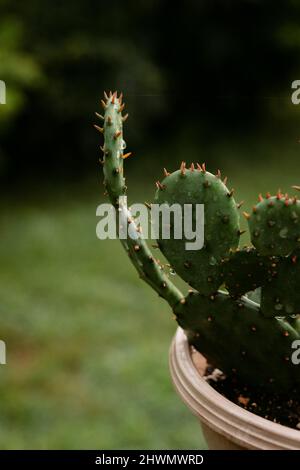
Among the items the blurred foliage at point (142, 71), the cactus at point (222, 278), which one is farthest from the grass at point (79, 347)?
the cactus at point (222, 278)

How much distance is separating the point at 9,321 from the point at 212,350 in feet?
6.57

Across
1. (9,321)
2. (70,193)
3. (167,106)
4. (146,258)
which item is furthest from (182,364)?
(167,106)

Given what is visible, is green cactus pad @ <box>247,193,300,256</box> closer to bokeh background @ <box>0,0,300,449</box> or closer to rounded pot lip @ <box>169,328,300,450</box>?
Result: rounded pot lip @ <box>169,328,300,450</box>

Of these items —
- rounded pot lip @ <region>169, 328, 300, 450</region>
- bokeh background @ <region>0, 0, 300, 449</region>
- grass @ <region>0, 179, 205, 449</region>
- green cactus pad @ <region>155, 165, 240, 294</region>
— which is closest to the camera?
rounded pot lip @ <region>169, 328, 300, 450</region>

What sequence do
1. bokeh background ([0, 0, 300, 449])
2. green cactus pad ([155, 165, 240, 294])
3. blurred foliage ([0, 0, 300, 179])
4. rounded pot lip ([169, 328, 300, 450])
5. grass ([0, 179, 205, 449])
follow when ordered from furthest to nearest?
blurred foliage ([0, 0, 300, 179]) < bokeh background ([0, 0, 300, 449]) < grass ([0, 179, 205, 449]) < green cactus pad ([155, 165, 240, 294]) < rounded pot lip ([169, 328, 300, 450])

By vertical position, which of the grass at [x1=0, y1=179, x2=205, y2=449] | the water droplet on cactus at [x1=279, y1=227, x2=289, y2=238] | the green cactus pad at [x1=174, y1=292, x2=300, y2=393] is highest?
the water droplet on cactus at [x1=279, y1=227, x2=289, y2=238]

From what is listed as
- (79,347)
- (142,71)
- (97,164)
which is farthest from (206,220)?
(97,164)

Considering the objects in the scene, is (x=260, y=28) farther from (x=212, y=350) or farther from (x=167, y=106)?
(x=212, y=350)

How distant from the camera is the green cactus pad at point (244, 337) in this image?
106 centimetres

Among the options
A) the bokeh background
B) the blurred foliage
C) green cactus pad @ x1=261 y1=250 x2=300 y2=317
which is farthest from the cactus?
the blurred foliage

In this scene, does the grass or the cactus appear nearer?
the cactus

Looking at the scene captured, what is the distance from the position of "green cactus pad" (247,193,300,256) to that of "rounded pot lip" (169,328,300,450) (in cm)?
24

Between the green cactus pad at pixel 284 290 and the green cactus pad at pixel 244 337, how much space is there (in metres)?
0.03

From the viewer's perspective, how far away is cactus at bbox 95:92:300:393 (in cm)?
102
